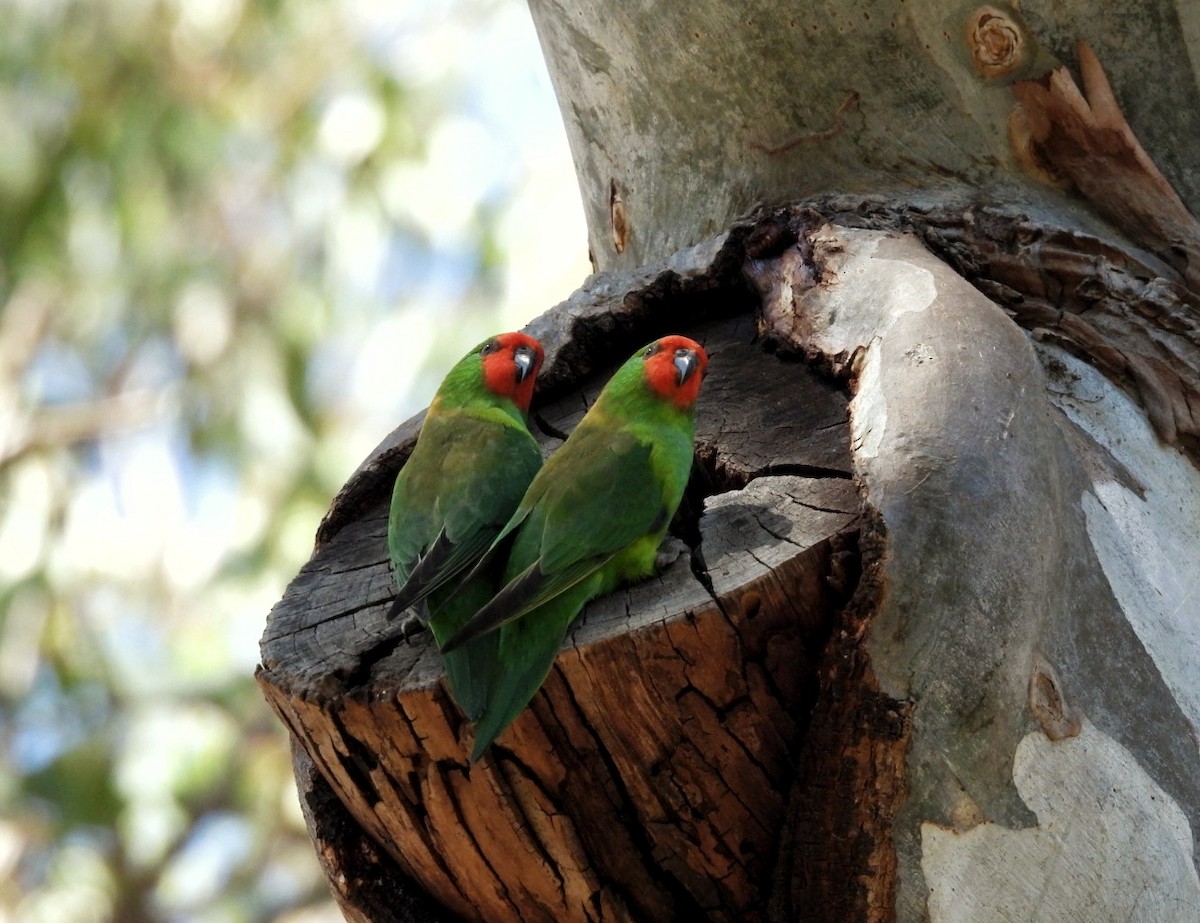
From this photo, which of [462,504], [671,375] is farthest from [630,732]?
[671,375]

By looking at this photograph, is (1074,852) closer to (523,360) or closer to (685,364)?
(685,364)

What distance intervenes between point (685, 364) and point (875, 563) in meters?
0.66

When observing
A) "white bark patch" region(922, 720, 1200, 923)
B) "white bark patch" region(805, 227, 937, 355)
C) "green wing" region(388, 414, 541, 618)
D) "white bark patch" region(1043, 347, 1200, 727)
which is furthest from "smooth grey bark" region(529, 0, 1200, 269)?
"white bark patch" region(922, 720, 1200, 923)

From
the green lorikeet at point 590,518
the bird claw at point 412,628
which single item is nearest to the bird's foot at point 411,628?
the bird claw at point 412,628

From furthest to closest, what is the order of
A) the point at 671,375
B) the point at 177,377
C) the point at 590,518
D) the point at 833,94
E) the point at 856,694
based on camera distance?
the point at 177,377, the point at 833,94, the point at 671,375, the point at 590,518, the point at 856,694

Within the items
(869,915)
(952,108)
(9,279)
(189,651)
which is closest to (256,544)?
(189,651)

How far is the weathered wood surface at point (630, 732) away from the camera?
1743 mm

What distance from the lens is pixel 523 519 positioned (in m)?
2.01

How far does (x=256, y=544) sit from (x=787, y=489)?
17.5 feet

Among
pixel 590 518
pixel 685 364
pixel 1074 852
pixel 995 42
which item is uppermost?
pixel 995 42

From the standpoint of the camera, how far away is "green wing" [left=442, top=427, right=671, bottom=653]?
5.76ft

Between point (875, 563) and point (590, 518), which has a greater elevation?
point (590, 518)

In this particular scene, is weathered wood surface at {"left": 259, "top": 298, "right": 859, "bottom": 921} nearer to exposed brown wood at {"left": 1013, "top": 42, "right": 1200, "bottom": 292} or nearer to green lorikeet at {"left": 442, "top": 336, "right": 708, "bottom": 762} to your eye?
green lorikeet at {"left": 442, "top": 336, "right": 708, "bottom": 762}

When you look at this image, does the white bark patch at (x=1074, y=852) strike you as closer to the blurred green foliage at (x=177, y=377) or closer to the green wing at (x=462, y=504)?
the green wing at (x=462, y=504)
